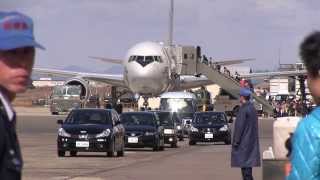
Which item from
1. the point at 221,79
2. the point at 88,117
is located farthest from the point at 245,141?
the point at 221,79

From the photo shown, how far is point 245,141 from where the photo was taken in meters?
14.8

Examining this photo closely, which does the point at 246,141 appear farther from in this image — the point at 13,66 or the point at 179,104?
the point at 179,104

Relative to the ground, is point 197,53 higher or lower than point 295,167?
higher

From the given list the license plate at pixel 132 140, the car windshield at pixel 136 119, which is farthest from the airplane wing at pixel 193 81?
the license plate at pixel 132 140

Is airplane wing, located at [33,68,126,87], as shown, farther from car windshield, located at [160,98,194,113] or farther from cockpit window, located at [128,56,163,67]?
car windshield, located at [160,98,194,113]

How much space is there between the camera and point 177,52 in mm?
58781

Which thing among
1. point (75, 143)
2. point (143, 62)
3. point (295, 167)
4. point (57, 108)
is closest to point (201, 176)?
point (75, 143)

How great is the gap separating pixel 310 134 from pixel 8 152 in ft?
4.59

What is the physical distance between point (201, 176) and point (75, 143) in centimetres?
727

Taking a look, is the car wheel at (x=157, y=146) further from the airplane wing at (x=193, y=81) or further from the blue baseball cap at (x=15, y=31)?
the airplane wing at (x=193, y=81)

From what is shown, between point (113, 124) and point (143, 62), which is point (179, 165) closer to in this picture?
point (113, 124)

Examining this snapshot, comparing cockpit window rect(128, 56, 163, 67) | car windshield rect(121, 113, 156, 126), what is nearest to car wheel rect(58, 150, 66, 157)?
car windshield rect(121, 113, 156, 126)

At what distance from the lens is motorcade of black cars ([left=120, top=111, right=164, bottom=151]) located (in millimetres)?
32844

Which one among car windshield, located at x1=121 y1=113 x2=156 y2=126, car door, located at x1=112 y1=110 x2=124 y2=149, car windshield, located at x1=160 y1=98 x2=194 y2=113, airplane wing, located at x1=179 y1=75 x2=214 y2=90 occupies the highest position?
airplane wing, located at x1=179 y1=75 x2=214 y2=90
